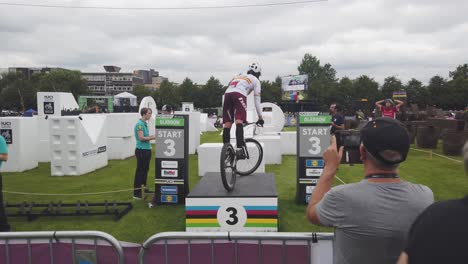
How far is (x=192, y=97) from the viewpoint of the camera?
69688 millimetres

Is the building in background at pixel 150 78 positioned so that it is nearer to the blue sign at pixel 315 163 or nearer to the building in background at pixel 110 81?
the building in background at pixel 110 81

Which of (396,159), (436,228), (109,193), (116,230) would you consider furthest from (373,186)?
(109,193)

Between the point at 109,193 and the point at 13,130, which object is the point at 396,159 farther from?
the point at 13,130

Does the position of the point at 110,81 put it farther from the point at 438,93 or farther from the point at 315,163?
the point at 315,163

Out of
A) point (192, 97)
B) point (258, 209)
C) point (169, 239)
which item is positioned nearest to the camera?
point (169, 239)

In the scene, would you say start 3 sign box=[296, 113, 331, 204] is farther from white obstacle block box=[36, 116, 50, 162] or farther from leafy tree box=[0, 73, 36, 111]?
leafy tree box=[0, 73, 36, 111]

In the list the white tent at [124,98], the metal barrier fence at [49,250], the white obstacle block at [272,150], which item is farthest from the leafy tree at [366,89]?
A: the metal barrier fence at [49,250]

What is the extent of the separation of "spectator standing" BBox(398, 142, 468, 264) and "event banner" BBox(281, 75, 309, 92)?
154 feet

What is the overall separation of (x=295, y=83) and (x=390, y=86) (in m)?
17.6

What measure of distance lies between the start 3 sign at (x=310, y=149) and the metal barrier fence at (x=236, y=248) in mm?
4292

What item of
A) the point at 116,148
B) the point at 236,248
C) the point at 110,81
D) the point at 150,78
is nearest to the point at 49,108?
the point at 116,148

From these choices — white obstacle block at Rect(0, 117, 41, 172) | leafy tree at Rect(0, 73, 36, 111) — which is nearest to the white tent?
white obstacle block at Rect(0, 117, 41, 172)

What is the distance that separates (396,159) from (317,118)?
590 centimetres

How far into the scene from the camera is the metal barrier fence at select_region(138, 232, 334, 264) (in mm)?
2762
